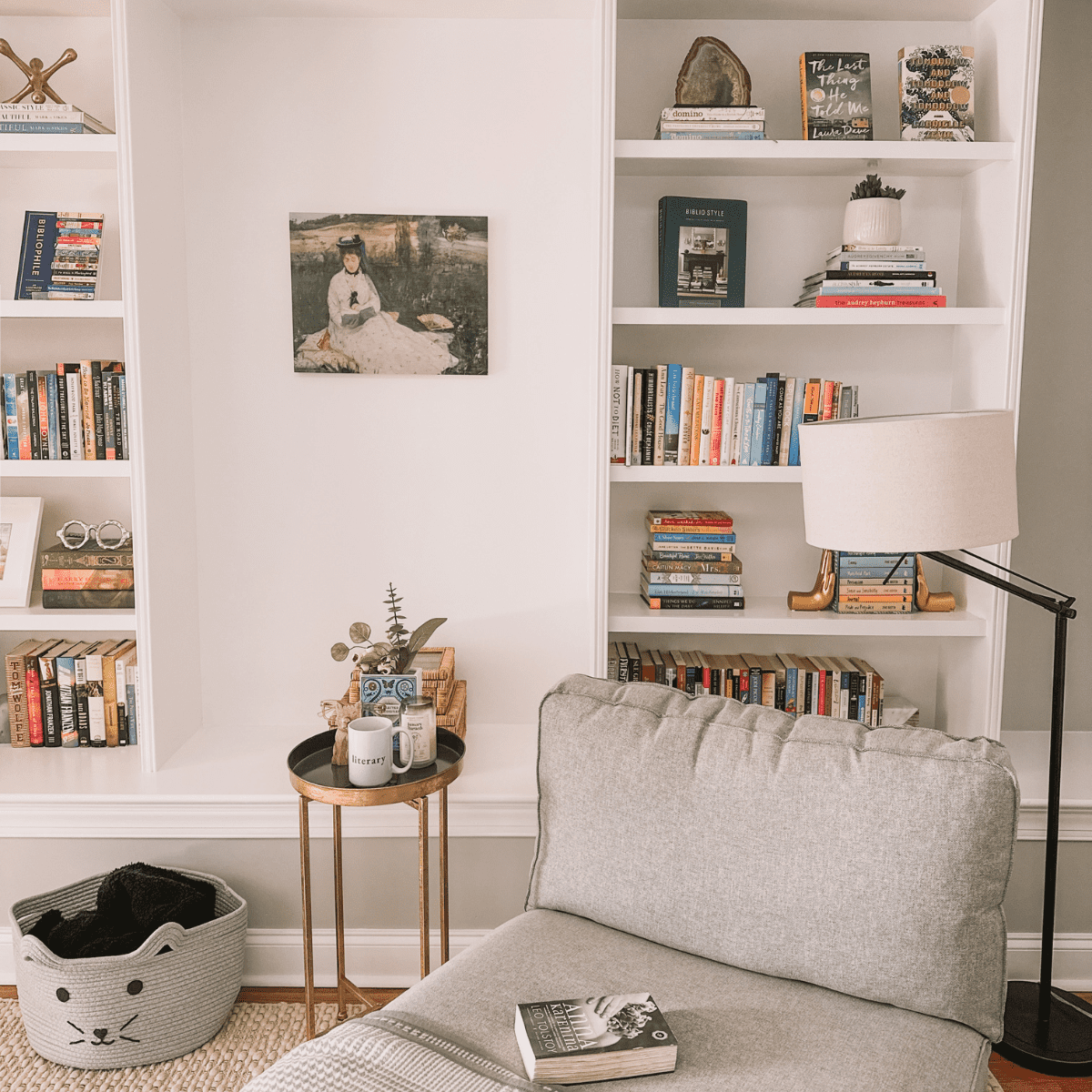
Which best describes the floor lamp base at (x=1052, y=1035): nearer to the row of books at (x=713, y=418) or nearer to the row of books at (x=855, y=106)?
the row of books at (x=713, y=418)

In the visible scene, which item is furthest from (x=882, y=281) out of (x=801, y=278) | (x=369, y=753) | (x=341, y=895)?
(x=341, y=895)

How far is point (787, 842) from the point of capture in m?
1.47

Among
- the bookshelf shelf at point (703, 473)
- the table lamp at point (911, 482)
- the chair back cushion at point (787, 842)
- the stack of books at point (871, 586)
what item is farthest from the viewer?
the stack of books at point (871, 586)

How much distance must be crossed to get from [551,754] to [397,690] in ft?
1.82

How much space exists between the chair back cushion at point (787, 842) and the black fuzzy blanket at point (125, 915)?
0.83m

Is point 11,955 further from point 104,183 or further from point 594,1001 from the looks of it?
point 104,183

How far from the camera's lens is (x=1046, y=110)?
237 cm

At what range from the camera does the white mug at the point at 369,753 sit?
1.86 meters

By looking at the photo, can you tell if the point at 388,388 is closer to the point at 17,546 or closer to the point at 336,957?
the point at 17,546

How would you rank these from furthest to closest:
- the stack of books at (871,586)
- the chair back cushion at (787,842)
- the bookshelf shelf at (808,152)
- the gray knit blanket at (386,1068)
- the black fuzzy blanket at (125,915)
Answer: the stack of books at (871,586) → the bookshelf shelf at (808,152) → the black fuzzy blanket at (125,915) → the chair back cushion at (787,842) → the gray knit blanket at (386,1068)

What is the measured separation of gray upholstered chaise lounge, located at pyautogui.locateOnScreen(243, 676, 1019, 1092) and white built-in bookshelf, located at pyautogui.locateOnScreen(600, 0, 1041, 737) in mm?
707

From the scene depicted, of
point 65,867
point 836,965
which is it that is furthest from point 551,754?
point 65,867

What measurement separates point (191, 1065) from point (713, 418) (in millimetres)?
1808

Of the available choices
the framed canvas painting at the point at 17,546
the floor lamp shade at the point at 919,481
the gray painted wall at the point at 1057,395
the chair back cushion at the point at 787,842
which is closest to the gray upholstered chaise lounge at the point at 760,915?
the chair back cushion at the point at 787,842
